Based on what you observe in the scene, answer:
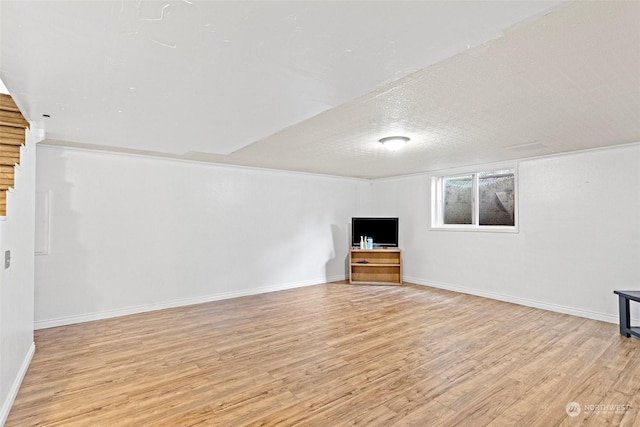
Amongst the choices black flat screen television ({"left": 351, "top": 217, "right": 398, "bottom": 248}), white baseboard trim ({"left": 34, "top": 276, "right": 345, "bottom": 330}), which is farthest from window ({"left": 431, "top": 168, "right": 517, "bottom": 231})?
white baseboard trim ({"left": 34, "top": 276, "right": 345, "bottom": 330})

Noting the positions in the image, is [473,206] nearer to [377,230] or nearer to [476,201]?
[476,201]

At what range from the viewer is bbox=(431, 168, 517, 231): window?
5020 millimetres

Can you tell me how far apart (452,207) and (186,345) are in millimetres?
4888

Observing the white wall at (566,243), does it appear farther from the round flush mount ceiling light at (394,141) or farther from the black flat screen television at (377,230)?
the round flush mount ceiling light at (394,141)

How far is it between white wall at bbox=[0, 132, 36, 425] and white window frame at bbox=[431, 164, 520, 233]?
565 centimetres

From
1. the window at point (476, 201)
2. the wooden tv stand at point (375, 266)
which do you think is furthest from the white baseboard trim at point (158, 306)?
the window at point (476, 201)

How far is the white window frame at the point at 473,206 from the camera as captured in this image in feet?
15.7

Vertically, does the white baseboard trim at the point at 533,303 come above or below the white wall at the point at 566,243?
below

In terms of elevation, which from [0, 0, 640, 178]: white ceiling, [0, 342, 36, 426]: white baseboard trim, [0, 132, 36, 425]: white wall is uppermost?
[0, 0, 640, 178]: white ceiling

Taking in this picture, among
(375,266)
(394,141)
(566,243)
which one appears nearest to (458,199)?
(566,243)

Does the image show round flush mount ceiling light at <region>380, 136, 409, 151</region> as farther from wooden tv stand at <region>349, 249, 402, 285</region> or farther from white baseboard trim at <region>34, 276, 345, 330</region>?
white baseboard trim at <region>34, 276, 345, 330</region>

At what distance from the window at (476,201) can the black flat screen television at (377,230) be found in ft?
2.57

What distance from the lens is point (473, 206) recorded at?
5484mm

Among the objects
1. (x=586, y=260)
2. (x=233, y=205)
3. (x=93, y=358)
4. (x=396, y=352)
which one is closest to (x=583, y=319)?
(x=586, y=260)
